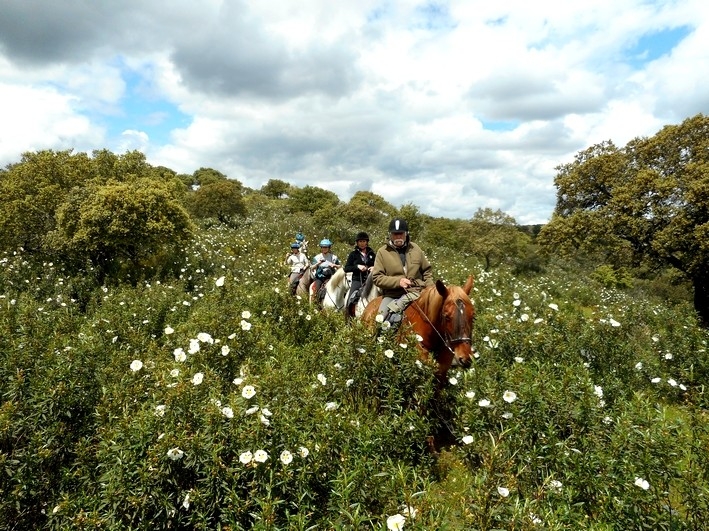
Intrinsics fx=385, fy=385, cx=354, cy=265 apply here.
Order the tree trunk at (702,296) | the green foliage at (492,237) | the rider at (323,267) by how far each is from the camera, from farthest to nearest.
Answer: the green foliage at (492,237), the tree trunk at (702,296), the rider at (323,267)

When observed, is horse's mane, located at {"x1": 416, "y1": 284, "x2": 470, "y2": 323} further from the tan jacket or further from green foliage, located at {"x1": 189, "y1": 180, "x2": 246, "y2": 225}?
green foliage, located at {"x1": 189, "y1": 180, "x2": 246, "y2": 225}

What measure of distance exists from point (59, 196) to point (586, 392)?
18.7 metres

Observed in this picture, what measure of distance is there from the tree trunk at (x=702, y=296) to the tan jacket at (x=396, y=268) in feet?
49.0

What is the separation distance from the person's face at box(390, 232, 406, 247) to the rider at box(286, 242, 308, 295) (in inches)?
257

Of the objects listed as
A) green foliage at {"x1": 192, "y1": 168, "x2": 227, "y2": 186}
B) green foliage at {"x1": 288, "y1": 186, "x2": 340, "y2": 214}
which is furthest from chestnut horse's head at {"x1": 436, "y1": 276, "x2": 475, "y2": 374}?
green foliage at {"x1": 192, "y1": 168, "x2": 227, "y2": 186}

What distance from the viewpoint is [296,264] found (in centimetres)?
1409

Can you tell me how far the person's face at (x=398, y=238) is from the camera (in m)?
7.32

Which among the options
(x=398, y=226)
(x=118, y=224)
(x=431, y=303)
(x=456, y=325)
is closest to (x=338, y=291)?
(x=398, y=226)

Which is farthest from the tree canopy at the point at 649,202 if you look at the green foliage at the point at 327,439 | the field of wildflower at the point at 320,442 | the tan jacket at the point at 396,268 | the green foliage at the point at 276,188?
the green foliage at the point at 276,188

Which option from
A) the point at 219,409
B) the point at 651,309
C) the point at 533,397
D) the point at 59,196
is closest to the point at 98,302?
the point at 59,196

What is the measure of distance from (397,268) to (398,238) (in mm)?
576

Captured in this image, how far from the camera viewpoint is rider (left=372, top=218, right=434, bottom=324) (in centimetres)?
710

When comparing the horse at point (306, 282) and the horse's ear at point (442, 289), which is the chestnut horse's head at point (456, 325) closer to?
the horse's ear at point (442, 289)

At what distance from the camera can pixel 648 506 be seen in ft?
10.5
